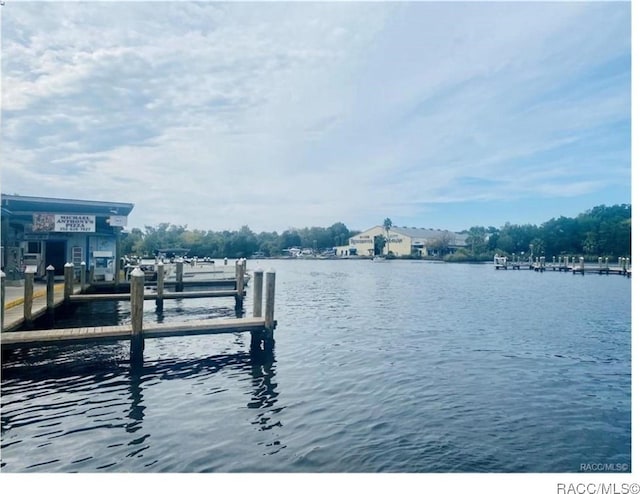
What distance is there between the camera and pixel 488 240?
228 ft

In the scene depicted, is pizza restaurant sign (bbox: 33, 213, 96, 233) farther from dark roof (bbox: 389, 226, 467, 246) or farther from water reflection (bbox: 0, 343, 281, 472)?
dark roof (bbox: 389, 226, 467, 246)

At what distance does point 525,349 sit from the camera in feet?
28.8

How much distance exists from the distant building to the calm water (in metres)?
68.8

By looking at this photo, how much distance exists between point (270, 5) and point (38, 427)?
510 cm

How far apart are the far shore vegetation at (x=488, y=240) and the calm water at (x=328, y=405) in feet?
69.1

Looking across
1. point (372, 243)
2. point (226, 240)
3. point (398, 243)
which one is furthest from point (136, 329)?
point (398, 243)

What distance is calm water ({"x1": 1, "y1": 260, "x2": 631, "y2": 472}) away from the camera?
13.7 feet

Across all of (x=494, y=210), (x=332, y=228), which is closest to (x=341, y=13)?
(x=494, y=210)

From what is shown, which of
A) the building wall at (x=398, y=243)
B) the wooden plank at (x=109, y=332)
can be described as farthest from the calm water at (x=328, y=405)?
the building wall at (x=398, y=243)

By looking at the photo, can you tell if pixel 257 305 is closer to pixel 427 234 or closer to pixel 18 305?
pixel 18 305

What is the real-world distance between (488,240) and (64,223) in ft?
207

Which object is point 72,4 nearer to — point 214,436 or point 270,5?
point 270,5

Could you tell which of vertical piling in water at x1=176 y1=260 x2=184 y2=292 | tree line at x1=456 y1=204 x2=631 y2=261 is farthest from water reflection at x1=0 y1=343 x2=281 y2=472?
tree line at x1=456 y1=204 x2=631 y2=261

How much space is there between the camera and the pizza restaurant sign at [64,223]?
1580 cm
